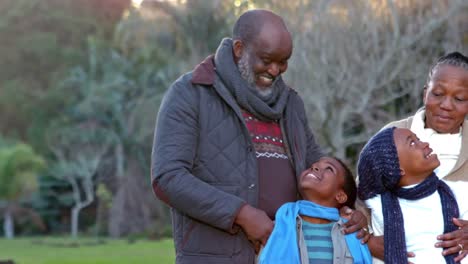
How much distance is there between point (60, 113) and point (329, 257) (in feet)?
107

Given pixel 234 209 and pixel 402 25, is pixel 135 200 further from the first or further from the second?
pixel 234 209

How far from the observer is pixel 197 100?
11.7 ft

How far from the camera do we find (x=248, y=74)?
3.60 meters

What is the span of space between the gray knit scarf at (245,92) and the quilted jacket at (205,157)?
4 centimetres

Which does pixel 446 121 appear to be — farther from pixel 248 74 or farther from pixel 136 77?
pixel 136 77

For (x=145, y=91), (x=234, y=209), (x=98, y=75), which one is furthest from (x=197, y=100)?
(x=98, y=75)

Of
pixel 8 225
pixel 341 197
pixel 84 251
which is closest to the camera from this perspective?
pixel 341 197

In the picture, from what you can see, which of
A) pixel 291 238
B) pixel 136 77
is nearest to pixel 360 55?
pixel 291 238

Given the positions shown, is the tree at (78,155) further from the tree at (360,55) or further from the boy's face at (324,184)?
the boy's face at (324,184)

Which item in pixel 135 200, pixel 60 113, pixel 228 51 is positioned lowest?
pixel 135 200

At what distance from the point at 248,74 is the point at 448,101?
34.3 inches

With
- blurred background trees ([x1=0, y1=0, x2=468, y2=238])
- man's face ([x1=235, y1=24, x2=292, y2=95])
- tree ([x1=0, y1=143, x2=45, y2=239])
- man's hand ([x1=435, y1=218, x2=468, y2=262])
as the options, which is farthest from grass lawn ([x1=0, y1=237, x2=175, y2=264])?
man's hand ([x1=435, y1=218, x2=468, y2=262])

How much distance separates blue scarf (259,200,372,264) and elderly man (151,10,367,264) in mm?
45

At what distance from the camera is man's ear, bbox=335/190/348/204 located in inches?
142
